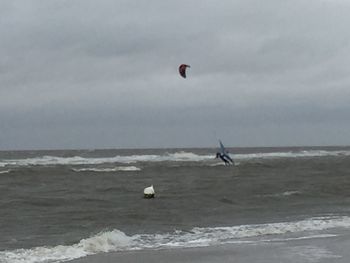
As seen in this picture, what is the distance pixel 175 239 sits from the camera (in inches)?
541

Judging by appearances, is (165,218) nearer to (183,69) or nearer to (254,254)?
(183,69)

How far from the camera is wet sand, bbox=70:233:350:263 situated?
34.8 ft

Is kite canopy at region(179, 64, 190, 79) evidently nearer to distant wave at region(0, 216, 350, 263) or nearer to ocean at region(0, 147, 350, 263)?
ocean at region(0, 147, 350, 263)

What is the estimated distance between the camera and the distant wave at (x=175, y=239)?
11.9 m

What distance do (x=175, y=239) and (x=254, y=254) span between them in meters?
2.84

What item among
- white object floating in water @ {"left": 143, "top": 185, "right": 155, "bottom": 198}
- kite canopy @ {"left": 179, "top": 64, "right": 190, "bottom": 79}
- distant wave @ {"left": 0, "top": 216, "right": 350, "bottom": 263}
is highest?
kite canopy @ {"left": 179, "top": 64, "right": 190, "bottom": 79}

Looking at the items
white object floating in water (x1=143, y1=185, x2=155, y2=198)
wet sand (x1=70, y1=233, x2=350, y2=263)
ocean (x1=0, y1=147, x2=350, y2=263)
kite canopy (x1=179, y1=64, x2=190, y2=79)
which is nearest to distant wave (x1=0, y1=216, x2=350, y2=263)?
ocean (x1=0, y1=147, x2=350, y2=263)

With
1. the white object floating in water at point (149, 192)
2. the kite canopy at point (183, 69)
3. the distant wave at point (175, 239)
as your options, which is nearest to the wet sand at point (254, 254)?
the distant wave at point (175, 239)

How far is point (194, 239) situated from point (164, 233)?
1253 mm

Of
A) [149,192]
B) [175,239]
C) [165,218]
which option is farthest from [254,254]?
[149,192]

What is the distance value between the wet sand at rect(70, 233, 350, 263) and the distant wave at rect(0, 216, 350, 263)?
55 centimetres

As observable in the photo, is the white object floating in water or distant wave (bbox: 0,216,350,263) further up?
the white object floating in water

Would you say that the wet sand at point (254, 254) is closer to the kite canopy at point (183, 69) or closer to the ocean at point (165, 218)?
the ocean at point (165, 218)

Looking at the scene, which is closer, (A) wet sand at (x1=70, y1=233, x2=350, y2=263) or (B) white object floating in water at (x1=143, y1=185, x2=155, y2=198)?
(A) wet sand at (x1=70, y1=233, x2=350, y2=263)
